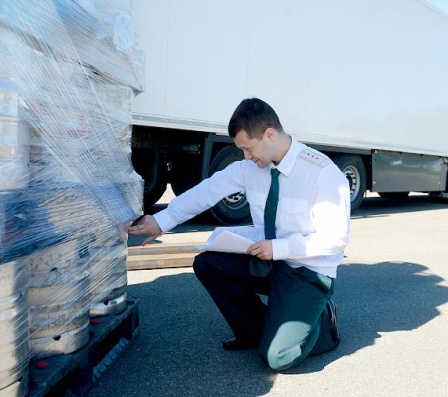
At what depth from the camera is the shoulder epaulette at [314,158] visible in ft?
8.75

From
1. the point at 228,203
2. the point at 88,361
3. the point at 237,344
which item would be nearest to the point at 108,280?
the point at 88,361

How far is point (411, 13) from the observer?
9.40m

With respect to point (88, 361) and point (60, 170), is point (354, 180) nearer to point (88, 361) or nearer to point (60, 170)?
point (88, 361)

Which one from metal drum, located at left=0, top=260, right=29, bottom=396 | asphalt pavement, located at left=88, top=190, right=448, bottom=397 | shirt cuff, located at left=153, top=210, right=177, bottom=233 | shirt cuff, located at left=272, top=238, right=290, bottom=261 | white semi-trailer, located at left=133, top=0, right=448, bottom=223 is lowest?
asphalt pavement, located at left=88, top=190, right=448, bottom=397

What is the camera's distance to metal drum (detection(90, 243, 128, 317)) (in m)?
2.26

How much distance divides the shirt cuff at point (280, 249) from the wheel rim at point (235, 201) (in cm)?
427

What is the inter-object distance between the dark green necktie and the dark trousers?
7.1 inches

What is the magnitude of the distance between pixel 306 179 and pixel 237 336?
968 mm

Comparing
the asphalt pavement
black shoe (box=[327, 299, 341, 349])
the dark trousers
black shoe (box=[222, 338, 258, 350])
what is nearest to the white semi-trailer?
the asphalt pavement

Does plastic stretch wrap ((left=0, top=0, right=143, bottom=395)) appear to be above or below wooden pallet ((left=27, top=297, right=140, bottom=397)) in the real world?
above

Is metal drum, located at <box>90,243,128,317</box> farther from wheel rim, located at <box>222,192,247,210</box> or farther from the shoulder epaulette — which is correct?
wheel rim, located at <box>222,192,247,210</box>

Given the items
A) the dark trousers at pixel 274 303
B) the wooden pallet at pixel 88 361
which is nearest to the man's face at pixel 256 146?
the dark trousers at pixel 274 303

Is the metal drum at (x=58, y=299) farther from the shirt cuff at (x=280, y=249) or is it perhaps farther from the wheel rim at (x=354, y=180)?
the wheel rim at (x=354, y=180)

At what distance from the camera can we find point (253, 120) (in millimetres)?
2586
